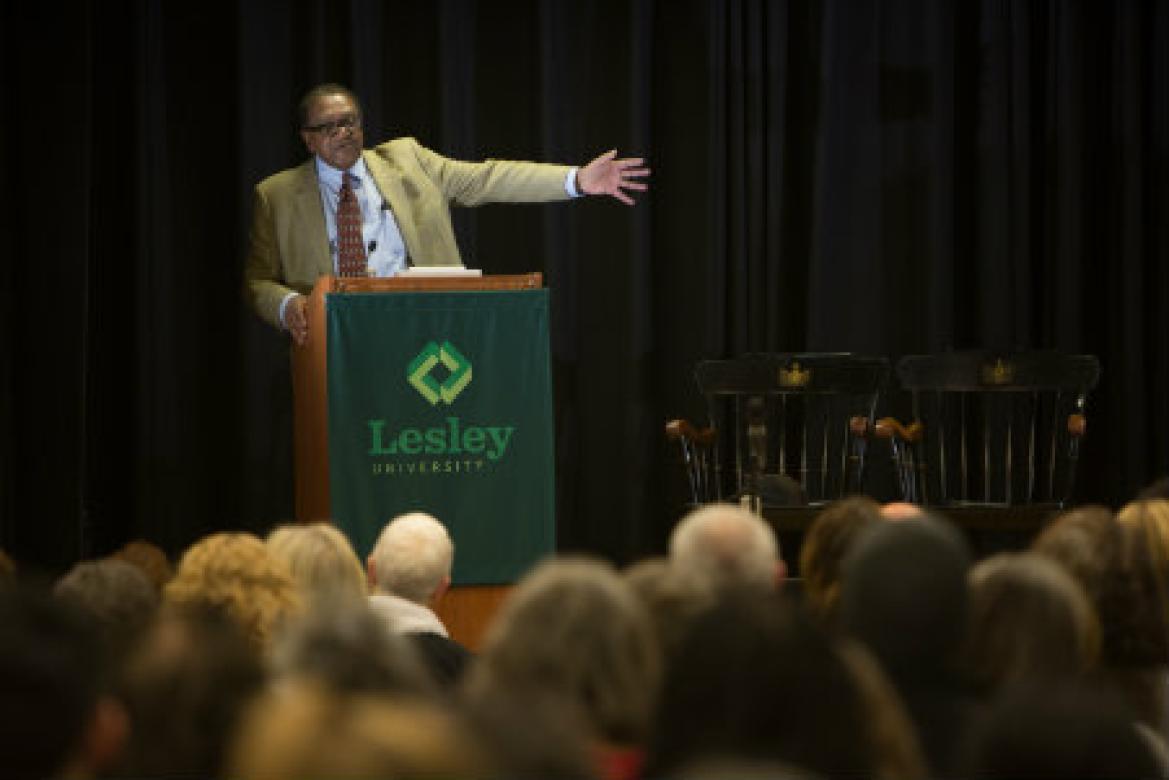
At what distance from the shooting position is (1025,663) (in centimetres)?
240

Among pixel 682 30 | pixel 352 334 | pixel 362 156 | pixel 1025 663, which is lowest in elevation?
pixel 1025 663

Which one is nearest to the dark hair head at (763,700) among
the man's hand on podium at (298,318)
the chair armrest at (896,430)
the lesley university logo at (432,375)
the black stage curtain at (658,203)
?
the lesley university logo at (432,375)

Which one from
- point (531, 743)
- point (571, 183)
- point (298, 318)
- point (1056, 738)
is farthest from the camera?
point (571, 183)

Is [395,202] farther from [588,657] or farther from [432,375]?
[588,657]

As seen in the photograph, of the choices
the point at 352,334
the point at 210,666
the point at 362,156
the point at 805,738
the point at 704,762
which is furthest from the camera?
the point at 362,156

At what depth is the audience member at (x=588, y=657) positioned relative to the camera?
210 cm

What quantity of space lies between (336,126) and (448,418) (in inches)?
57.9

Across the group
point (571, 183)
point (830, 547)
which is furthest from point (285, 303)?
point (830, 547)

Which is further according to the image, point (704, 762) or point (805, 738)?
point (805, 738)

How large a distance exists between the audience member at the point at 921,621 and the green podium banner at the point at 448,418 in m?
2.57

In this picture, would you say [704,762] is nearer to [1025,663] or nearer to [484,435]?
[1025,663]

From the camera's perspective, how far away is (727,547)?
9.84 feet

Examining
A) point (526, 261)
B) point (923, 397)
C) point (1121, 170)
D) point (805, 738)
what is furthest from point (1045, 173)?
point (805, 738)

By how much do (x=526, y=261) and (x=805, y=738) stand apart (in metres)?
5.85
